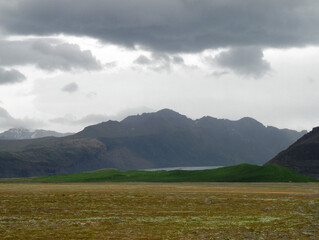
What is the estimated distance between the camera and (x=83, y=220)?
51.8 m

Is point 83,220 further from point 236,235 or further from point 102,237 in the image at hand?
point 236,235

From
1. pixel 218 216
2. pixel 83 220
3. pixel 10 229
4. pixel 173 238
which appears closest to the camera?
pixel 173 238

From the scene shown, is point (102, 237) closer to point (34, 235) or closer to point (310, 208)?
point (34, 235)

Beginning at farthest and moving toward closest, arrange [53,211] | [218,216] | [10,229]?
[53,211], [218,216], [10,229]

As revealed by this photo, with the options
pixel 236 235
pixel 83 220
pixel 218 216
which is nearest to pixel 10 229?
pixel 83 220

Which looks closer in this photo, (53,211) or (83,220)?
(83,220)

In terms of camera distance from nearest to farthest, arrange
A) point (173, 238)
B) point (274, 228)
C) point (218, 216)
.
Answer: point (173, 238) < point (274, 228) < point (218, 216)

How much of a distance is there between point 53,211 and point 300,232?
111 feet

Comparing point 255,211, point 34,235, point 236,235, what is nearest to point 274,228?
point 236,235

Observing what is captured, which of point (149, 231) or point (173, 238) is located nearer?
point (173, 238)

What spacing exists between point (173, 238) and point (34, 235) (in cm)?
1253

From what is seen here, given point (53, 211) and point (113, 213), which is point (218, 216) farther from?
A: point (53, 211)

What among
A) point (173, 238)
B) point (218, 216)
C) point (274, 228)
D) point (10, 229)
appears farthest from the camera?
point (218, 216)

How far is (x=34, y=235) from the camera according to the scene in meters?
40.2
